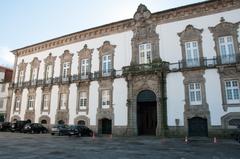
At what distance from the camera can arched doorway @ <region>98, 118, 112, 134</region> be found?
87.5 ft

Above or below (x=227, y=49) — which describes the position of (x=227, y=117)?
below

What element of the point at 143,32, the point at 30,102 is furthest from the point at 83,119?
the point at 143,32

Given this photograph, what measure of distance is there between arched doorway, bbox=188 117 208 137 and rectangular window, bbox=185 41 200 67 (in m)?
5.61

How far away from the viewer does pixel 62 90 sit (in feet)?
100

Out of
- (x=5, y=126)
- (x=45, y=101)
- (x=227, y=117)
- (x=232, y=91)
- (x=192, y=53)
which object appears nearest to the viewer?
(x=227, y=117)

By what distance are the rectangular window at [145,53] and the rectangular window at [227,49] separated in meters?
7.45

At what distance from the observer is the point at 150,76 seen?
24.6m

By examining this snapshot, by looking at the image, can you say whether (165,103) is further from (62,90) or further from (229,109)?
(62,90)

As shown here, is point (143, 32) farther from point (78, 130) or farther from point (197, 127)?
point (78, 130)

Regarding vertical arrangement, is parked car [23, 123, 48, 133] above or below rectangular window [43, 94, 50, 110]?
below

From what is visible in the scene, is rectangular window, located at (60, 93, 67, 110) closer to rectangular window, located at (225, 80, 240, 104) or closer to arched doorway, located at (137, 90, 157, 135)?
arched doorway, located at (137, 90, 157, 135)

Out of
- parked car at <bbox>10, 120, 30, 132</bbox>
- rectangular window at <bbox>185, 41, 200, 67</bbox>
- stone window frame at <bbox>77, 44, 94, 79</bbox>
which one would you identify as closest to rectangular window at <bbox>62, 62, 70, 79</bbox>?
stone window frame at <bbox>77, 44, 94, 79</bbox>

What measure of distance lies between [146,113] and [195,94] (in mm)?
6272

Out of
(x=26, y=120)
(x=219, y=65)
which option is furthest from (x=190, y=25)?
(x=26, y=120)
